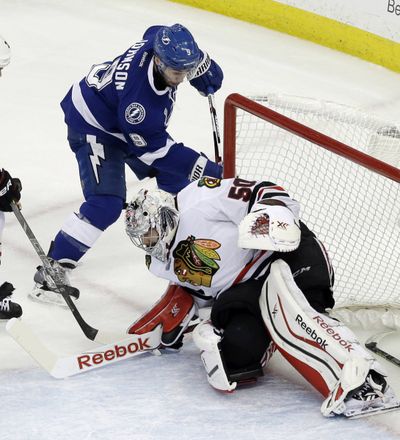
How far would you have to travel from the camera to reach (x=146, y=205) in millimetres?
2746

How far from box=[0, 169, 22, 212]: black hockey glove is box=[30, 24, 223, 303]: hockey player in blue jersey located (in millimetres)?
225

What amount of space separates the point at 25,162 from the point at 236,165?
1.21 meters

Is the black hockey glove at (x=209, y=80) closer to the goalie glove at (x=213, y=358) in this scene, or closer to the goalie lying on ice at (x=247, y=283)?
the goalie lying on ice at (x=247, y=283)

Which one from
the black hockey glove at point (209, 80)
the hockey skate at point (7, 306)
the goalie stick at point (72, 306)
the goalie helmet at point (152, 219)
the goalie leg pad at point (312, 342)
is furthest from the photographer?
the black hockey glove at point (209, 80)

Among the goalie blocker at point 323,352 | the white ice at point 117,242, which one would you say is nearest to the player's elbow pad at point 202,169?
the white ice at point 117,242

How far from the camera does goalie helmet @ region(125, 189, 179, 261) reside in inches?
108

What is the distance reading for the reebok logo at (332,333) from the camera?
8.62 feet

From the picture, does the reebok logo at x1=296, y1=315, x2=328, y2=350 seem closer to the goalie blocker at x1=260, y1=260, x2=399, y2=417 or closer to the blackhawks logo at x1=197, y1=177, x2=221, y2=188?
the goalie blocker at x1=260, y1=260, x2=399, y2=417

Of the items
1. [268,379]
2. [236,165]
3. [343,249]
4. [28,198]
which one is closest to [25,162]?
[28,198]

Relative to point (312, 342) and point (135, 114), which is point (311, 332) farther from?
point (135, 114)

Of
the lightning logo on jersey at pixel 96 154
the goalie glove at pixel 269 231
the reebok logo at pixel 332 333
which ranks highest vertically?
the goalie glove at pixel 269 231

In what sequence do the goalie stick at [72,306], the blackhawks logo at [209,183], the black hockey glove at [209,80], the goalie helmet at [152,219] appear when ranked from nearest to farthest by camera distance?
the goalie helmet at [152,219]
the blackhawks logo at [209,183]
the goalie stick at [72,306]
the black hockey glove at [209,80]

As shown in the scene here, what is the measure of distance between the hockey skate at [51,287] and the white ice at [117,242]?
0.10 ft

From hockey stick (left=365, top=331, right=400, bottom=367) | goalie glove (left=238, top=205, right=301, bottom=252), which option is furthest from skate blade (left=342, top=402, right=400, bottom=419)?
goalie glove (left=238, top=205, right=301, bottom=252)
